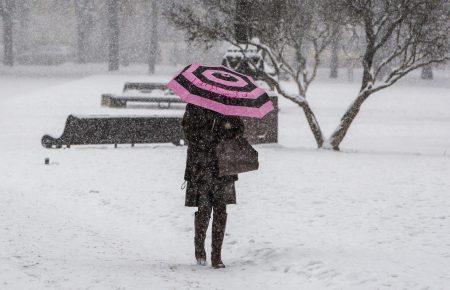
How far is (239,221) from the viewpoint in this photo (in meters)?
8.45

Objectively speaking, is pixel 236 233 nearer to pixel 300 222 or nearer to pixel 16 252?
pixel 300 222

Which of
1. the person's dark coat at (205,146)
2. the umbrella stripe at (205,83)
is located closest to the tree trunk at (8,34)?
the umbrella stripe at (205,83)

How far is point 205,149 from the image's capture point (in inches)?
243

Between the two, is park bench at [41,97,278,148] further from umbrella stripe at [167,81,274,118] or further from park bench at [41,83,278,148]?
umbrella stripe at [167,81,274,118]

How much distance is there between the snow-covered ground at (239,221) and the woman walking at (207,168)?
0.45 m

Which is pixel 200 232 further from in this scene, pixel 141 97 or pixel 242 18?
pixel 141 97

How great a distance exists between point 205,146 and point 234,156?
0.28m

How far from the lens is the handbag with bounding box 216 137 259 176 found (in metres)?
6.05

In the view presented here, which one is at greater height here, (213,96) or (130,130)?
(213,96)

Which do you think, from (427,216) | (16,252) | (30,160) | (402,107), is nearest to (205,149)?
(16,252)

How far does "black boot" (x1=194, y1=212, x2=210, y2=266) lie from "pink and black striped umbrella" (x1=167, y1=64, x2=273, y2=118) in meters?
1.03

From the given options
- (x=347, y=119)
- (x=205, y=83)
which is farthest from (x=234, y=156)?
(x=347, y=119)

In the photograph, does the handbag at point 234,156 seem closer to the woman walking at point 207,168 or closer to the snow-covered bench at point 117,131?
the woman walking at point 207,168

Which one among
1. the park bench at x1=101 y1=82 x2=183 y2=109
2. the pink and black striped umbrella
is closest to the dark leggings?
the pink and black striped umbrella
